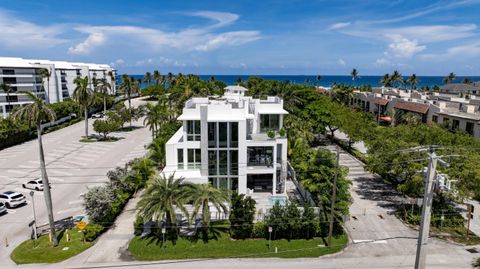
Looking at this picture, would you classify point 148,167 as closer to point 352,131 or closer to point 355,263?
point 355,263

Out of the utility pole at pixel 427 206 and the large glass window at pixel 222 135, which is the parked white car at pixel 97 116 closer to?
the large glass window at pixel 222 135

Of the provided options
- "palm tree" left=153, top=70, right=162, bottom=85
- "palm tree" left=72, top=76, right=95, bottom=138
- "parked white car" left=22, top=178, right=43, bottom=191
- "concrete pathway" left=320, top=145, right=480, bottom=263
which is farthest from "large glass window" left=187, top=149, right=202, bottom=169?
"palm tree" left=153, top=70, right=162, bottom=85

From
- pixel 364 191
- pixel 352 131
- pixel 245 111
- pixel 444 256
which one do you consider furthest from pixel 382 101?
pixel 444 256

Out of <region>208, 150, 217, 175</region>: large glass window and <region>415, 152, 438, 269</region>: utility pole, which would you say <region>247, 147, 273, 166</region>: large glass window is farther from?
<region>415, 152, 438, 269</region>: utility pole

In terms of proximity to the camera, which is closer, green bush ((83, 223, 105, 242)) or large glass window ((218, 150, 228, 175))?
green bush ((83, 223, 105, 242))

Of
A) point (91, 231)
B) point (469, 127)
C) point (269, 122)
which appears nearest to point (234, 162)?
point (269, 122)

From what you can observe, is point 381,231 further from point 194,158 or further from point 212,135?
point 194,158
